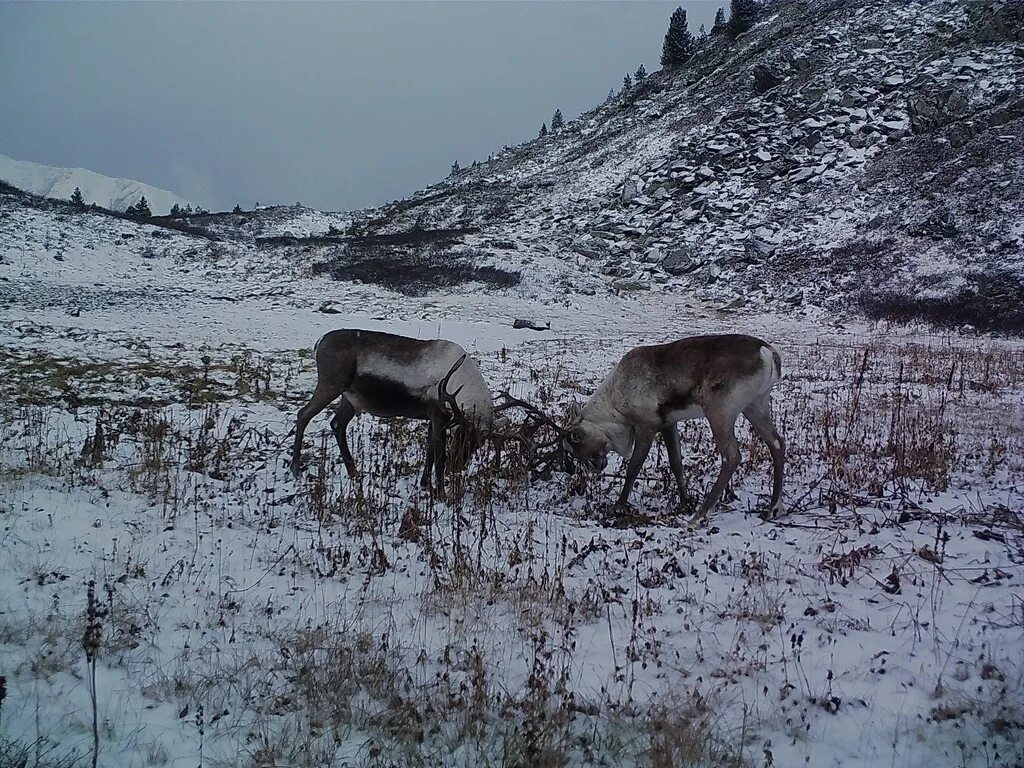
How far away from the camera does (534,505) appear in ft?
21.0

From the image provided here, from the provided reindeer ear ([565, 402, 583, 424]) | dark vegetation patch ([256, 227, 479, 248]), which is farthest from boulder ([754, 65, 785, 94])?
reindeer ear ([565, 402, 583, 424])

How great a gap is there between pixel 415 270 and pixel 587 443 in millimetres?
23534

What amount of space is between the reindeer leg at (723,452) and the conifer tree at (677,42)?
6849 centimetres

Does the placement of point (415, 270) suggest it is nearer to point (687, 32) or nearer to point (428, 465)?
point (428, 465)

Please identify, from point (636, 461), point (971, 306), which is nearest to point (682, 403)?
point (636, 461)

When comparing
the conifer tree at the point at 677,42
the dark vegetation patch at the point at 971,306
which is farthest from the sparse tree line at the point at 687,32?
the dark vegetation patch at the point at 971,306

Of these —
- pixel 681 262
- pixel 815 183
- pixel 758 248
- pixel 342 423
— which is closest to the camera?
pixel 342 423

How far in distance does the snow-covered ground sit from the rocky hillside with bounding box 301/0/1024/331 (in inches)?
692

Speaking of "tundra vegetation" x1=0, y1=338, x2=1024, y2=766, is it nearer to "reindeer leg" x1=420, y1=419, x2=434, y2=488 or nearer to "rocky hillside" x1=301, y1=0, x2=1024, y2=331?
"reindeer leg" x1=420, y1=419, x2=434, y2=488

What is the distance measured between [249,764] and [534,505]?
3770mm

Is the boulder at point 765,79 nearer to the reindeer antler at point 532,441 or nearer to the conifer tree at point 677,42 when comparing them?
the conifer tree at point 677,42

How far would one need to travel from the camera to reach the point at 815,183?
116 ft

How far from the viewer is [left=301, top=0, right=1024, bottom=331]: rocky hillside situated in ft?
85.4

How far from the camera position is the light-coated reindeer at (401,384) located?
6.87m
